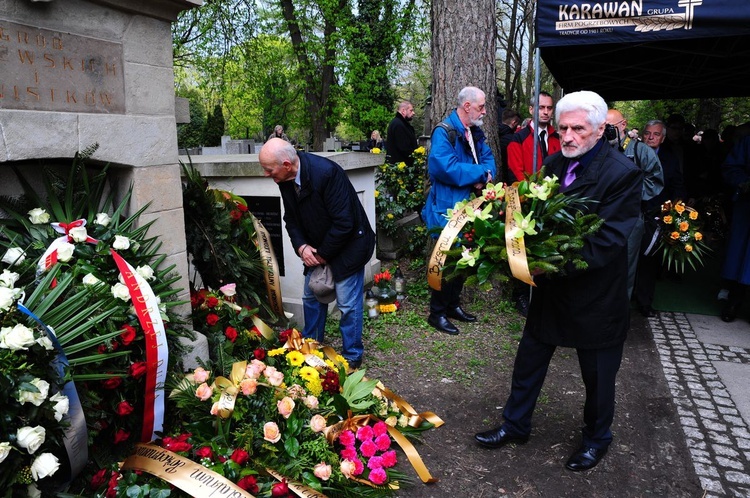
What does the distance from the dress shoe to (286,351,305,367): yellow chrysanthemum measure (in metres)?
4.57

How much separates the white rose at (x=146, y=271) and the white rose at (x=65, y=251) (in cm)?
33

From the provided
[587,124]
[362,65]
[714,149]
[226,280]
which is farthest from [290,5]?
[587,124]

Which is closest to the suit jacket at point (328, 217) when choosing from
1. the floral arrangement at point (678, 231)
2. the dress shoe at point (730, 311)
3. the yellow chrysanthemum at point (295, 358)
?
the yellow chrysanthemum at point (295, 358)

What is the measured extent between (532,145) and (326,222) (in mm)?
2537

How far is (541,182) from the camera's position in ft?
9.71

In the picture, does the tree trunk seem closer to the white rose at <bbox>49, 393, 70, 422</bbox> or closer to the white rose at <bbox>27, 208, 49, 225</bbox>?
the white rose at <bbox>27, 208, 49, 225</bbox>

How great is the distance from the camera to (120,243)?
2979 millimetres

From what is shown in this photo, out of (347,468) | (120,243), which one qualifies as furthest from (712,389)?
(120,243)

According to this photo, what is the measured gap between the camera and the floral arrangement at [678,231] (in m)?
5.79

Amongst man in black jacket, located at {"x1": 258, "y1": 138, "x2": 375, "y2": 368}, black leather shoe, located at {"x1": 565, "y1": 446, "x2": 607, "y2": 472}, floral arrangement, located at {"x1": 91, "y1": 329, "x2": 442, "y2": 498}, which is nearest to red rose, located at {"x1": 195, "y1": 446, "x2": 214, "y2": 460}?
floral arrangement, located at {"x1": 91, "y1": 329, "x2": 442, "y2": 498}

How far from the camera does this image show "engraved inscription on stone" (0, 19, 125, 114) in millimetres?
2555

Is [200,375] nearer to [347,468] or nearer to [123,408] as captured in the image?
[123,408]

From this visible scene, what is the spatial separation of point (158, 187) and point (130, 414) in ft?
4.20

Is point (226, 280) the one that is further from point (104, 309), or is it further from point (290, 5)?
point (290, 5)
